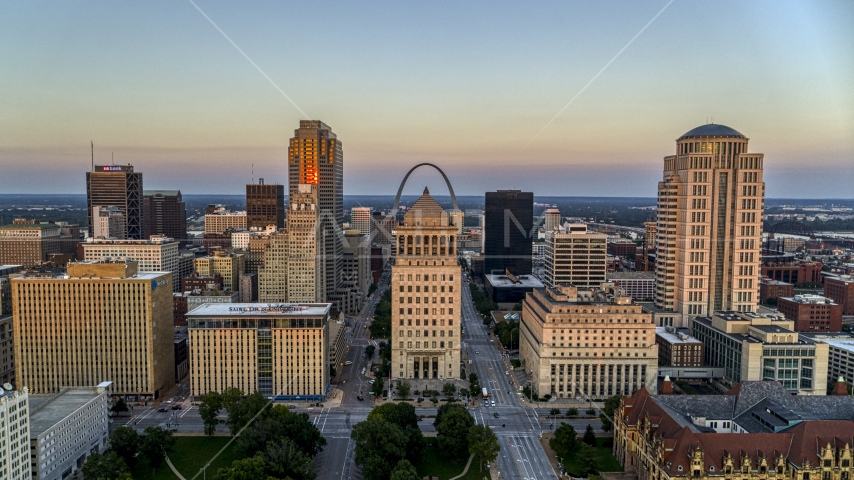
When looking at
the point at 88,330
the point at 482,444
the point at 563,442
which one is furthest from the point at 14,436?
the point at 563,442

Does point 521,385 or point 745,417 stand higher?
point 745,417

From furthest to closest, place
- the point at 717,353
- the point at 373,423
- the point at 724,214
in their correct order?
the point at 724,214, the point at 717,353, the point at 373,423

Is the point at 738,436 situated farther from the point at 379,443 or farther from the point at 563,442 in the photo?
the point at 379,443

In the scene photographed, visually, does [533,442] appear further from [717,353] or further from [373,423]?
[717,353]

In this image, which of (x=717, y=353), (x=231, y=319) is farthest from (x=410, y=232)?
(x=717, y=353)

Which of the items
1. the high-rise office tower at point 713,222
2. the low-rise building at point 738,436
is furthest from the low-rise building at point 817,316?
the low-rise building at point 738,436

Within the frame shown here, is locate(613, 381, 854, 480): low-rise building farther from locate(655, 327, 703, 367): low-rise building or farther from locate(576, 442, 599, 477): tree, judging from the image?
locate(655, 327, 703, 367): low-rise building
